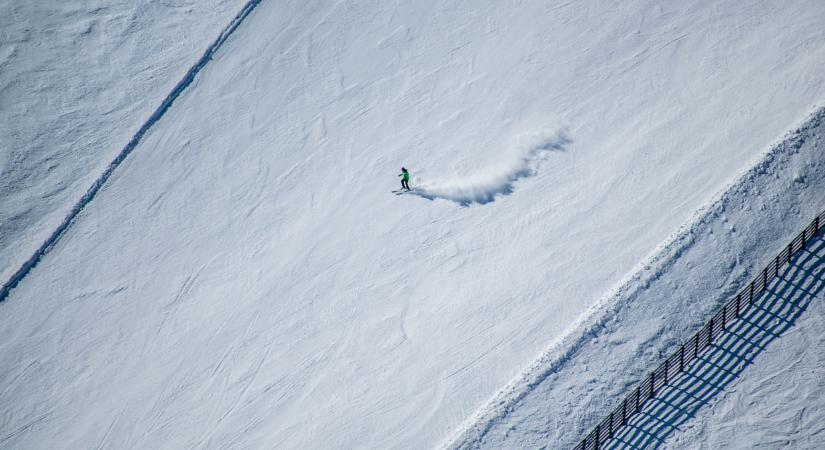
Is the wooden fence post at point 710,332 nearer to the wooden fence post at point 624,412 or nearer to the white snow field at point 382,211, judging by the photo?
the white snow field at point 382,211

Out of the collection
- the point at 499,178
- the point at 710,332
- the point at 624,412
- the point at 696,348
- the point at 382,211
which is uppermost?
the point at 382,211

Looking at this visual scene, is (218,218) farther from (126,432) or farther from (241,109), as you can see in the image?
(126,432)

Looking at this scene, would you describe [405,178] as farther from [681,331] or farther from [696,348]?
[696,348]

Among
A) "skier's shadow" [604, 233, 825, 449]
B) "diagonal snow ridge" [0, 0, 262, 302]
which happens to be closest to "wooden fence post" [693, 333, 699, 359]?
"skier's shadow" [604, 233, 825, 449]

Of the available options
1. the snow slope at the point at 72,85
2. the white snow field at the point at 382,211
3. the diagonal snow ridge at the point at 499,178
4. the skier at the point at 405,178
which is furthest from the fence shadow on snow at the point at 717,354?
the snow slope at the point at 72,85

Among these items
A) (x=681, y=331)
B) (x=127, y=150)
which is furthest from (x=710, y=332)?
(x=127, y=150)

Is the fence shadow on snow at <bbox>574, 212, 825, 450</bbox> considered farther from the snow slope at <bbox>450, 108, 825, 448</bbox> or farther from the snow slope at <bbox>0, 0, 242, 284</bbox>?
the snow slope at <bbox>0, 0, 242, 284</bbox>

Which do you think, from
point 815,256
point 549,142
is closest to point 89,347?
point 549,142

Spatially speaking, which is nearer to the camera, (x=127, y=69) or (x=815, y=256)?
(x=815, y=256)
